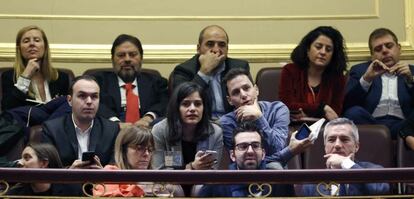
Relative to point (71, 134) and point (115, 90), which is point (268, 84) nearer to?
point (115, 90)

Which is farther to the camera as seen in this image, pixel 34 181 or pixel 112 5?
pixel 112 5

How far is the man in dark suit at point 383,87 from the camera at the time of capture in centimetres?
509

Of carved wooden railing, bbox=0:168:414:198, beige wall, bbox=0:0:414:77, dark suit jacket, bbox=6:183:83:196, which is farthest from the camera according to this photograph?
beige wall, bbox=0:0:414:77

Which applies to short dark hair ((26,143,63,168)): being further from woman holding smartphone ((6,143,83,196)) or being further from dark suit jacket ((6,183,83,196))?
dark suit jacket ((6,183,83,196))

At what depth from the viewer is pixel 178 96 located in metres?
4.54

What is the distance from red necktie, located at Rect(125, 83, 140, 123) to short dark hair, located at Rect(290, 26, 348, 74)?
714 mm

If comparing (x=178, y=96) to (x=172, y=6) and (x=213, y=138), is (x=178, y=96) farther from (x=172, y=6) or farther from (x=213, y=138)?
(x=172, y=6)

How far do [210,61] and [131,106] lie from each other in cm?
38

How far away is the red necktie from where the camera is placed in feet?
16.6

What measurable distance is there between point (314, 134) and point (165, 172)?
2.57ft

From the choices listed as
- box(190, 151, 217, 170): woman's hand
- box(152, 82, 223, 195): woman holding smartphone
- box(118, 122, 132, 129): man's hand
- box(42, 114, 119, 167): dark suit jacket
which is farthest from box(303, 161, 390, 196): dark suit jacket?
box(118, 122, 132, 129): man's hand

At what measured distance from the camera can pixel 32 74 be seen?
5102 mm

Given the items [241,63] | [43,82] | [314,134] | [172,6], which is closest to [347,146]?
[314,134]

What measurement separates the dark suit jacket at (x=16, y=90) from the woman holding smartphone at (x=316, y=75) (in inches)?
36.8
